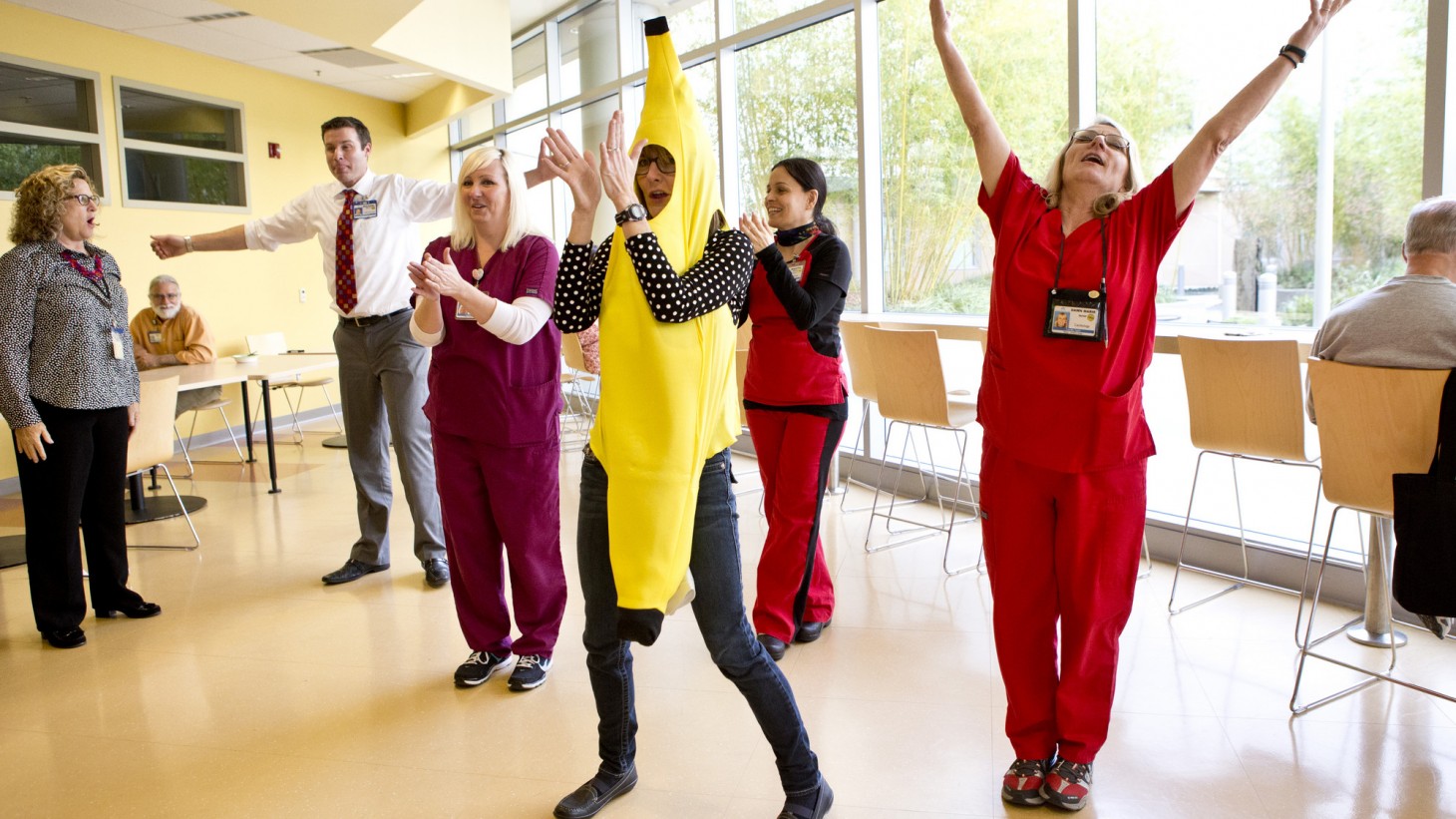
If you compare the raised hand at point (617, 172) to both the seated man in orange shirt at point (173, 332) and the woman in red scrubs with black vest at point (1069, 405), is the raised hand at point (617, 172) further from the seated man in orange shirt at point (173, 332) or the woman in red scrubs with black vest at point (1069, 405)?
the seated man in orange shirt at point (173, 332)

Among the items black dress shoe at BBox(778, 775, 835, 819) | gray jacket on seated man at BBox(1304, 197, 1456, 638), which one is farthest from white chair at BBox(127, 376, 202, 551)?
gray jacket on seated man at BBox(1304, 197, 1456, 638)

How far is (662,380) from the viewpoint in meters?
1.75

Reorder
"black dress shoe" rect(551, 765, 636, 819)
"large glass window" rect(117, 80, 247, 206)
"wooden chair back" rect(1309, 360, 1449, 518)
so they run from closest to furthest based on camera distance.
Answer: "black dress shoe" rect(551, 765, 636, 819), "wooden chair back" rect(1309, 360, 1449, 518), "large glass window" rect(117, 80, 247, 206)

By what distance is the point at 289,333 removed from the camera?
8883mm

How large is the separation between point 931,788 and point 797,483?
40.2 inches

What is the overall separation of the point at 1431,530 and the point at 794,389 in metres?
1.66

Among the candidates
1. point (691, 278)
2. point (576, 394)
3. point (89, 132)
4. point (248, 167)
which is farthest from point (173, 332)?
point (691, 278)

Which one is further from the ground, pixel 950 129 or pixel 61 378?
pixel 950 129

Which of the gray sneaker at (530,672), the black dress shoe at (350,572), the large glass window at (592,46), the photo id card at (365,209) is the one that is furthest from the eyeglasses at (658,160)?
the large glass window at (592,46)

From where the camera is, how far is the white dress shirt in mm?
3910

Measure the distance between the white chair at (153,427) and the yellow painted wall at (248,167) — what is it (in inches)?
111

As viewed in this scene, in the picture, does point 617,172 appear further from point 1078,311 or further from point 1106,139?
point 1106,139

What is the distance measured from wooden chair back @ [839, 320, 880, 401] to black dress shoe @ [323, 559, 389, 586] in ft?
7.78

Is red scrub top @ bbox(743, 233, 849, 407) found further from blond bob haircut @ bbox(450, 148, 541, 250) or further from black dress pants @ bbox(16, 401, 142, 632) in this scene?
black dress pants @ bbox(16, 401, 142, 632)
